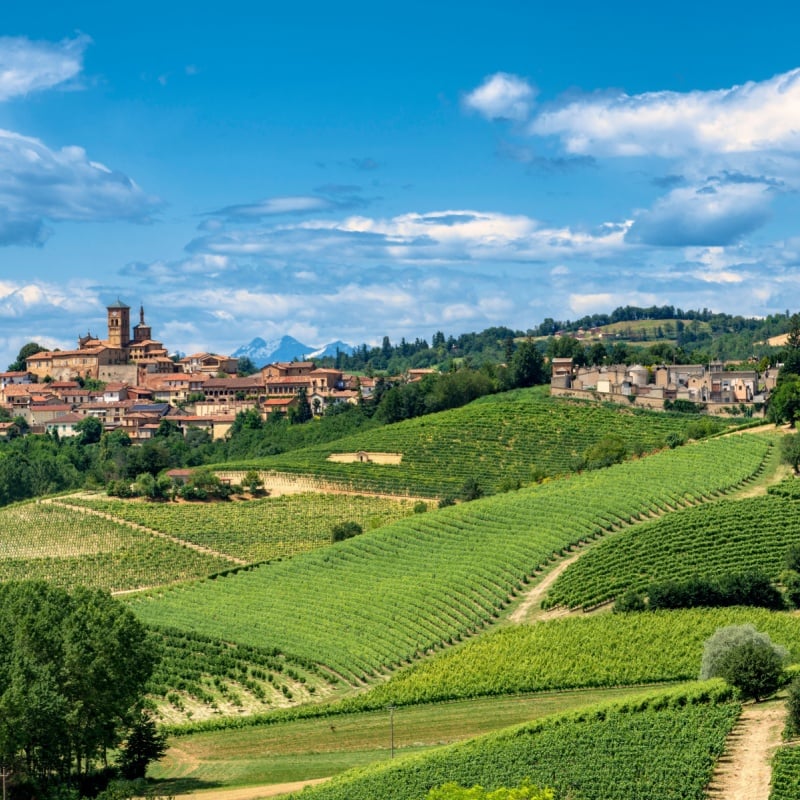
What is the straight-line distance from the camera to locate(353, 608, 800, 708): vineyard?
46.1 meters

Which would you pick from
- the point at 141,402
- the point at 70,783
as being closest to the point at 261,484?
the point at 141,402

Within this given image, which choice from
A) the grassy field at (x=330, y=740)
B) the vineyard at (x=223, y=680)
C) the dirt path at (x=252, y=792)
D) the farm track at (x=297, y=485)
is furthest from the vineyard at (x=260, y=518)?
the dirt path at (x=252, y=792)

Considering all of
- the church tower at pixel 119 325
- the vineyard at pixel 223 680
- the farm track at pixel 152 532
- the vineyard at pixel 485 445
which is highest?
the church tower at pixel 119 325

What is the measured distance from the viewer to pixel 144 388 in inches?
5999

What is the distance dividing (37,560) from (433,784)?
5113cm

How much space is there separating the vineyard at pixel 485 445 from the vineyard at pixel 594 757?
4846 cm

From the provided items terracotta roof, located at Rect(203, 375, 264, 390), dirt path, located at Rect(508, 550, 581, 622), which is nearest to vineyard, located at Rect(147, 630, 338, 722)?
dirt path, located at Rect(508, 550, 581, 622)

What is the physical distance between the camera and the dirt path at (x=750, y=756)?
30966 mm

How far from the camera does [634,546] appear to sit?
5916 cm

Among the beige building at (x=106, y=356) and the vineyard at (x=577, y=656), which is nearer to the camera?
the vineyard at (x=577, y=656)

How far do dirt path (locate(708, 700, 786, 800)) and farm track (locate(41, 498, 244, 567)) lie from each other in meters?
41.1

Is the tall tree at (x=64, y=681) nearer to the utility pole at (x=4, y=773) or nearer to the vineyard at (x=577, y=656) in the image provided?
the utility pole at (x=4, y=773)

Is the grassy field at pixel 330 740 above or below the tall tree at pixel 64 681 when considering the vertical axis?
below

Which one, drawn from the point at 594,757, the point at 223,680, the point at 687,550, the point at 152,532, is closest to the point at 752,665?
the point at 594,757
